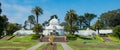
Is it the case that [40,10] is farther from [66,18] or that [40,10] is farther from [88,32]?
[88,32]

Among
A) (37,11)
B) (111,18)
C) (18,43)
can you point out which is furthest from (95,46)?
(111,18)

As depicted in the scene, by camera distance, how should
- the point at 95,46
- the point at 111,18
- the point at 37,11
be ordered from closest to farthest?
the point at 95,46, the point at 37,11, the point at 111,18

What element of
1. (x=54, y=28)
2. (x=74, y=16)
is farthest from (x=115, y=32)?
(x=54, y=28)

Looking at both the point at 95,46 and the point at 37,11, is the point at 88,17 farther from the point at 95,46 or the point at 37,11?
the point at 95,46

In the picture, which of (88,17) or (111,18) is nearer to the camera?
(111,18)

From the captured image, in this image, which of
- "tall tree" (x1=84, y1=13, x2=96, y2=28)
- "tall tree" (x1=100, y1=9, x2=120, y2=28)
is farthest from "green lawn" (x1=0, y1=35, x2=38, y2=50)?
"tall tree" (x1=84, y1=13, x2=96, y2=28)

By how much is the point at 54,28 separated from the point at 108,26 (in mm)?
62653

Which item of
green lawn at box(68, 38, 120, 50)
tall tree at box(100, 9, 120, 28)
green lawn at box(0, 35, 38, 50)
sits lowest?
green lawn at box(68, 38, 120, 50)

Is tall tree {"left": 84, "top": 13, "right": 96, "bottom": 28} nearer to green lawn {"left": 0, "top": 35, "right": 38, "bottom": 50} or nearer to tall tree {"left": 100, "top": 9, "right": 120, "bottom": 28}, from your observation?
tall tree {"left": 100, "top": 9, "right": 120, "bottom": 28}

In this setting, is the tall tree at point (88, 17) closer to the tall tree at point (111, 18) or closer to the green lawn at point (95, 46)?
the tall tree at point (111, 18)

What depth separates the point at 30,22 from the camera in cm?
16025

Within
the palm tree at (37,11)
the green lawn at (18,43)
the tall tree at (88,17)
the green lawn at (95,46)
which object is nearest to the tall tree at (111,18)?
the tall tree at (88,17)

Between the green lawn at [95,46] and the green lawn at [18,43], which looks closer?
the green lawn at [95,46]

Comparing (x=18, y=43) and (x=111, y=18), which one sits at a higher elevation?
(x=111, y=18)
